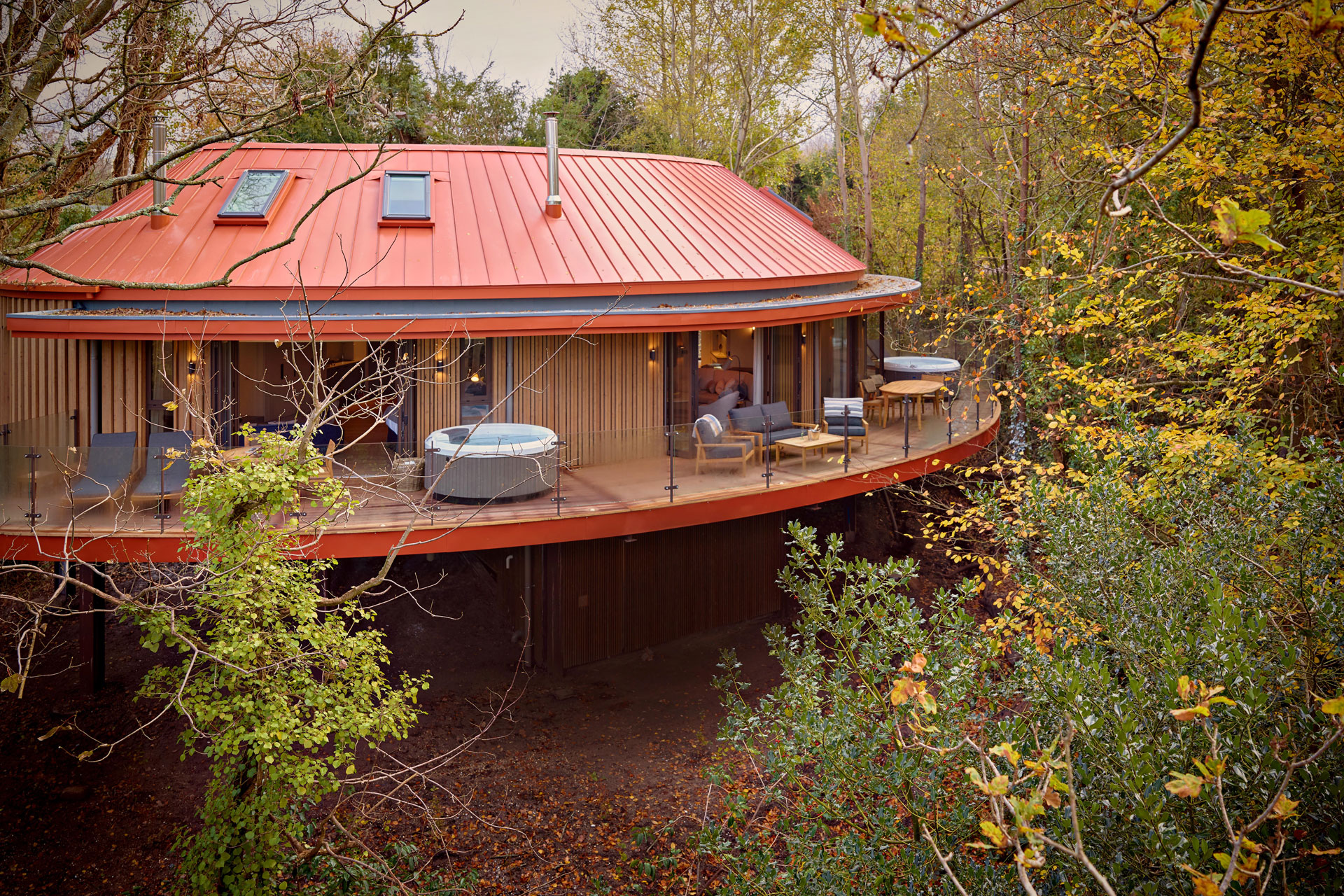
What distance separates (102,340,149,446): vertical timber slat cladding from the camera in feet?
40.5

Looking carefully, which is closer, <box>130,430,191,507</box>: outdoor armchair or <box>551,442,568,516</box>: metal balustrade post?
<box>130,430,191,507</box>: outdoor armchair

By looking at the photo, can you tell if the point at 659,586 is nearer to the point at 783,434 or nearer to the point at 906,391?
the point at 783,434

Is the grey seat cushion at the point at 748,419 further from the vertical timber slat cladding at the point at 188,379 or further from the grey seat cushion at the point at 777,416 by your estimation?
the vertical timber slat cladding at the point at 188,379

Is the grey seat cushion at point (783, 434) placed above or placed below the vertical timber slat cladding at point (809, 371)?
below

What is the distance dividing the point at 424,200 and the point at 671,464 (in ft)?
18.8

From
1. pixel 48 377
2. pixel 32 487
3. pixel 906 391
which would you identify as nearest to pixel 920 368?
pixel 906 391

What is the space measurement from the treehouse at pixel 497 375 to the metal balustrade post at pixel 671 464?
0.04 meters

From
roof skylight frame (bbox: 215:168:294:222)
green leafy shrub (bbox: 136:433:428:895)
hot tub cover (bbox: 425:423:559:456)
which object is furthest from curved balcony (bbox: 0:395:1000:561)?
roof skylight frame (bbox: 215:168:294:222)

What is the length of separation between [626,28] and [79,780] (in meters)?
23.4

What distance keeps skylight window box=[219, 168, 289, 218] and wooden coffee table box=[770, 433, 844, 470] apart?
307 inches

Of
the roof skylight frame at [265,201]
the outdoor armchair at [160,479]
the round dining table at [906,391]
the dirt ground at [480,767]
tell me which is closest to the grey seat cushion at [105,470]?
the outdoor armchair at [160,479]

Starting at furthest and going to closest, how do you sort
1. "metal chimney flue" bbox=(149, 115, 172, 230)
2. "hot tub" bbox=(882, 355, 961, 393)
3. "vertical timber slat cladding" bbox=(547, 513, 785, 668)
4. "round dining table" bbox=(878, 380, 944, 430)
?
"hot tub" bbox=(882, 355, 961, 393) → "round dining table" bbox=(878, 380, 944, 430) → "vertical timber slat cladding" bbox=(547, 513, 785, 668) → "metal chimney flue" bbox=(149, 115, 172, 230)

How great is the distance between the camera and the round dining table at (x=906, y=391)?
14.6 meters

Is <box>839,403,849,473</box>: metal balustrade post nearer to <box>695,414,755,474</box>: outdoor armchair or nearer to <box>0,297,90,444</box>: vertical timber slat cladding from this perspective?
<box>695,414,755,474</box>: outdoor armchair
